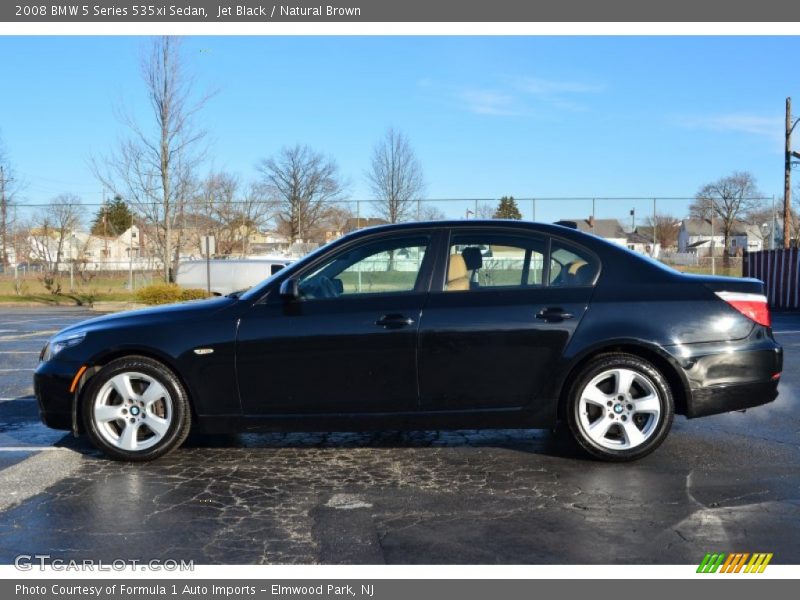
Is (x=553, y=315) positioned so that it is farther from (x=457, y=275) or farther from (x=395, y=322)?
(x=395, y=322)

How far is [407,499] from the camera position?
4309 mm

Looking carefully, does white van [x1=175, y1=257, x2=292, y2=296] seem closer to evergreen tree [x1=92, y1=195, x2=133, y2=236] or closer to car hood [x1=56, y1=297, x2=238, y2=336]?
evergreen tree [x1=92, y1=195, x2=133, y2=236]

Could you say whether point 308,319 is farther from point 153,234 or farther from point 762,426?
point 153,234

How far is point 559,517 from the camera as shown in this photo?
13.2ft

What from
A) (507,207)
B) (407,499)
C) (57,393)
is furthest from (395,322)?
(507,207)

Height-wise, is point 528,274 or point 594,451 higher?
point 528,274

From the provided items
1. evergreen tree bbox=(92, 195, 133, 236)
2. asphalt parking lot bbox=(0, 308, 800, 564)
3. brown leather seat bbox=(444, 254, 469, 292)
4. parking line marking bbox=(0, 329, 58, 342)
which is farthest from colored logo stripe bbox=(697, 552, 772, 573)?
evergreen tree bbox=(92, 195, 133, 236)

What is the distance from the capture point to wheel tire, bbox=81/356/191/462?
505 centimetres

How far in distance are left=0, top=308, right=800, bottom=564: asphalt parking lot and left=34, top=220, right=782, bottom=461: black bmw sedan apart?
1.00ft

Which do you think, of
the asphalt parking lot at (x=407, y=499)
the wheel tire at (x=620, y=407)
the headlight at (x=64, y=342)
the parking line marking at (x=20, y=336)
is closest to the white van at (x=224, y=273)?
the parking line marking at (x=20, y=336)

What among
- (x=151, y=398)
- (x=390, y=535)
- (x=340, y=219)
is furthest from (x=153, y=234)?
(x=390, y=535)

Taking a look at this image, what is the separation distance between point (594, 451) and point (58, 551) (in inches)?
127

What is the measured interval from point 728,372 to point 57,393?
4538mm
